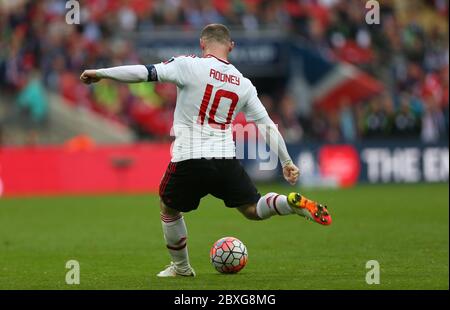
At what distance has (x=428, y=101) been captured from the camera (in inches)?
1074

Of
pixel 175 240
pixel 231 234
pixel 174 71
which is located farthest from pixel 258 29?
pixel 174 71

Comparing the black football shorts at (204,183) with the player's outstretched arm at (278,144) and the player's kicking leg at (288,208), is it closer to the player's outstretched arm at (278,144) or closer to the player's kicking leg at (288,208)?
the player's kicking leg at (288,208)

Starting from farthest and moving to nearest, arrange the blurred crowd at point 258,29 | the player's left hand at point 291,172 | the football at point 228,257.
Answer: the blurred crowd at point 258,29, the football at point 228,257, the player's left hand at point 291,172

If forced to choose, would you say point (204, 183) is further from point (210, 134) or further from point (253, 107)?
point (253, 107)

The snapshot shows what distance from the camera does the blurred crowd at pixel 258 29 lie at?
81.7 feet

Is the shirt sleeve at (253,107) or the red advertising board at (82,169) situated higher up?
the shirt sleeve at (253,107)

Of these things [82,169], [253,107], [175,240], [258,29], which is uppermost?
[258,29]

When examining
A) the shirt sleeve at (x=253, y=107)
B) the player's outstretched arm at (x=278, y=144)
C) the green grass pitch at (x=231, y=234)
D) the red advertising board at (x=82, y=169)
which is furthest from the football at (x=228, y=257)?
the red advertising board at (x=82, y=169)

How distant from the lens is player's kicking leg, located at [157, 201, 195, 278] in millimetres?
8922

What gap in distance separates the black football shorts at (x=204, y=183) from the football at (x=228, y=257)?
65 cm

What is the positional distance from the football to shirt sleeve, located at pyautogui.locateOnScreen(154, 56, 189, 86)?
171 cm

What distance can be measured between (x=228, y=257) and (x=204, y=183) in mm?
952

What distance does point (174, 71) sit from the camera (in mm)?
8508
